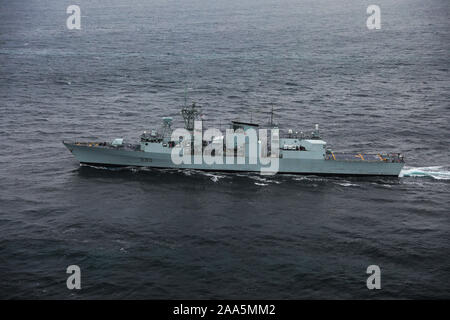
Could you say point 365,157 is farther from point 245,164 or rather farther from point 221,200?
point 221,200

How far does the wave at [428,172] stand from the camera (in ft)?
218

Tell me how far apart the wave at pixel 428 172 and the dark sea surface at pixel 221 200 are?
0.29 meters

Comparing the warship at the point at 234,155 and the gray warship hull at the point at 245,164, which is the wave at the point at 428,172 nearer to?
the gray warship hull at the point at 245,164

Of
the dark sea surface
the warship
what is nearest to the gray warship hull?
the warship

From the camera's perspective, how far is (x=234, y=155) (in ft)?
228

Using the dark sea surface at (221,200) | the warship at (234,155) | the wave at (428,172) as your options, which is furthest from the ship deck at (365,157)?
the dark sea surface at (221,200)

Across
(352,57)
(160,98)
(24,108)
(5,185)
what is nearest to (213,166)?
(5,185)

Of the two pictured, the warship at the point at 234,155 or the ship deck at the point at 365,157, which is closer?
the ship deck at the point at 365,157

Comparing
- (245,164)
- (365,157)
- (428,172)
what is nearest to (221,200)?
(245,164)

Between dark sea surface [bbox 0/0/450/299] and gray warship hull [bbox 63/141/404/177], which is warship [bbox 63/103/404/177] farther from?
dark sea surface [bbox 0/0/450/299]

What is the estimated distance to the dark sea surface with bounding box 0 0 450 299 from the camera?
1678 inches

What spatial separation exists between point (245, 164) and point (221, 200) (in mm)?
10782
